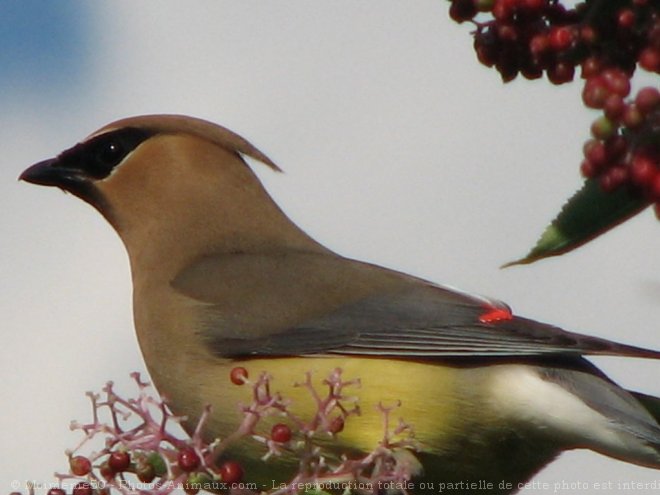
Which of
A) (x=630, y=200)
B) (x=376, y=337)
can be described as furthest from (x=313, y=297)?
(x=630, y=200)

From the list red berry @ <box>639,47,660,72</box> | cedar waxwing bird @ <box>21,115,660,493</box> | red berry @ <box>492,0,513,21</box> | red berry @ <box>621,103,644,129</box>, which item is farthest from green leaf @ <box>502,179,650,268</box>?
cedar waxwing bird @ <box>21,115,660,493</box>

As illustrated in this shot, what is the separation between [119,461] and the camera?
103 inches

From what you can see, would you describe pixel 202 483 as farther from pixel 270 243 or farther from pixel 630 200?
pixel 270 243

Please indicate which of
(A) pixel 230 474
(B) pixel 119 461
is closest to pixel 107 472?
(B) pixel 119 461

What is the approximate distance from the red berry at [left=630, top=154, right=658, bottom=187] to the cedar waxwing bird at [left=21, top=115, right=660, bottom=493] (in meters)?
0.71

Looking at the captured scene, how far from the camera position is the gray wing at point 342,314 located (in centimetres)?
359

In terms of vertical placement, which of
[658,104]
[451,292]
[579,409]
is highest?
[658,104]

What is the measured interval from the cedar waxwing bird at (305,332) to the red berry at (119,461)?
2.40 ft

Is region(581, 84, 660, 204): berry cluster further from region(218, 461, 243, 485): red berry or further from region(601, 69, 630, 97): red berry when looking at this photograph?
region(218, 461, 243, 485): red berry

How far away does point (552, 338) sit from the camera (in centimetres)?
342

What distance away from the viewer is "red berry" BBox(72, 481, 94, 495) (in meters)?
2.47

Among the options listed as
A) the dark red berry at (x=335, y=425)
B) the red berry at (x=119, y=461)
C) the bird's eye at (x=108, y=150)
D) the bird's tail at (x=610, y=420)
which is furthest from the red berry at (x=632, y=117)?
the bird's eye at (x=108, y=150)

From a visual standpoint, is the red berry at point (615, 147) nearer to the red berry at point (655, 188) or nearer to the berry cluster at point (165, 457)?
the red berry at point (655, 188)

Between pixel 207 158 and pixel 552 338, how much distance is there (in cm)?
171
